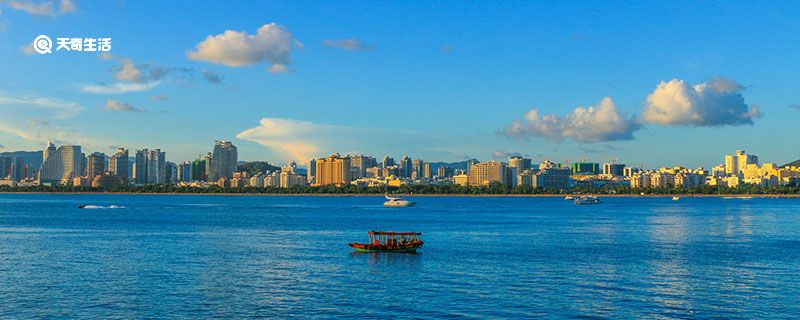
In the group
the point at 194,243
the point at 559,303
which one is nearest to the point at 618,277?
the point at 559,303

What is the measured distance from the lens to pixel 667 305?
161 feet

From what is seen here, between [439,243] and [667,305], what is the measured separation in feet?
147

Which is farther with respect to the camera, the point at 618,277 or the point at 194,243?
the point at 194,243

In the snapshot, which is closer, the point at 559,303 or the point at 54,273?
the point at 559,303

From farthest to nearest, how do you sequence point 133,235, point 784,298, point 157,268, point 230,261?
point 133,235 < point 230,261 < point 157,268 < point 784,298

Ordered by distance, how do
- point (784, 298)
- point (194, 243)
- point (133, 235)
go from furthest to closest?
point (133, 235), point (194, 243), point (784, 298)

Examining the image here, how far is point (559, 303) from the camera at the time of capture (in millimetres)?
49188

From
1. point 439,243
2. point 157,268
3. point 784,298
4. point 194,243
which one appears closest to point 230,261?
point 157,268

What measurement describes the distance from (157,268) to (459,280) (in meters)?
24.8

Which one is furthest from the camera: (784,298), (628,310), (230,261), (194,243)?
(194,243)

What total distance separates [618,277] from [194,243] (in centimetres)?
4944

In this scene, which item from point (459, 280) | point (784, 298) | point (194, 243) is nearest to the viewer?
point (784, 298)

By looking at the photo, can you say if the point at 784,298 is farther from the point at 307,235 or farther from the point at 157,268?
the point at 307,235

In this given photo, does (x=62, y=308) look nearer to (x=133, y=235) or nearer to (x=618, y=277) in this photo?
(x=618, y=277)
